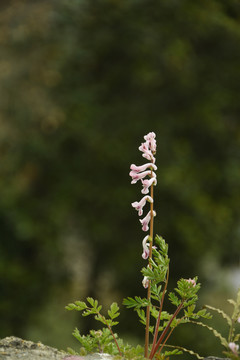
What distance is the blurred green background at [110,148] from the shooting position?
25.3 feet

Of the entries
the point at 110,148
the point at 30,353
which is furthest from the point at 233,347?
the point at 110,148

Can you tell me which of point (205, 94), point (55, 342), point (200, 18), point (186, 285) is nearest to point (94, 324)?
point (55, 342)

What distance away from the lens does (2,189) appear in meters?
7.87

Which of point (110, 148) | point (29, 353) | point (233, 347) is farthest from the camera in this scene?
point (110, 148)

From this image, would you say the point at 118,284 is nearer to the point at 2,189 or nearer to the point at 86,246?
the point at 86,246

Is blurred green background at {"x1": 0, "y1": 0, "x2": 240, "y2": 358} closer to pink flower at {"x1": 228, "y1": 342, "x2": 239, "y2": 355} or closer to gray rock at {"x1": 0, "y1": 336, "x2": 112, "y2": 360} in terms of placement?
gray rock at {"x1": 0, "y1": 336, "x2": 112, "y2": 360}

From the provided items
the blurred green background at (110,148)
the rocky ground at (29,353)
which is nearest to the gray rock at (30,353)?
the rocky ground at (29,353)

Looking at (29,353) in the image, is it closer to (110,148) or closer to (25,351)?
(25,351)

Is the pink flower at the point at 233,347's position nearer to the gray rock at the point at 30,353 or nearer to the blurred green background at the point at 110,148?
the gray rock at the point at 30,353

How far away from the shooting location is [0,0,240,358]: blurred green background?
7.72 metres

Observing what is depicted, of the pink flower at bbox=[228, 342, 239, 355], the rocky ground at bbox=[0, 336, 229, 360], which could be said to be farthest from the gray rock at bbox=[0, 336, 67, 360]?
the pink flower at bbox=[228, 342, 239, 355]

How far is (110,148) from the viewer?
25.6 feet

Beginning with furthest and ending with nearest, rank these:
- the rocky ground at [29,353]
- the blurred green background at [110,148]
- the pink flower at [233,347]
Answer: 1. the blurred green background at [110,148]
2. the rocky ground at [29,353]
3. the pink flower at [233,347]

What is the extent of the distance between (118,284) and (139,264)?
0.59m
